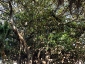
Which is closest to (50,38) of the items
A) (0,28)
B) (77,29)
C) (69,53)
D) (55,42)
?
(55,42)

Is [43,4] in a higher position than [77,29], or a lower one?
higher

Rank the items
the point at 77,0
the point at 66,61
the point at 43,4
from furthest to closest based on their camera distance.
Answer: the point at 66,61
the point at 43,4
the point at 77,0

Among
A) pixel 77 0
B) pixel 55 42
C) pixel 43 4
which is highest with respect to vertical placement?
pixel 43 4

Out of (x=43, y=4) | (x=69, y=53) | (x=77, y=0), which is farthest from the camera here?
(x=69, y=53)

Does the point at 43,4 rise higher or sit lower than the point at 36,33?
higher

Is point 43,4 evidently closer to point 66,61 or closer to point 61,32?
point 61,32

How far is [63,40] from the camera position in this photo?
20.3m

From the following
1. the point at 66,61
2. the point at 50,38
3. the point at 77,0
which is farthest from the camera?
the point at 66,61

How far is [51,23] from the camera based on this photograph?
19.3m

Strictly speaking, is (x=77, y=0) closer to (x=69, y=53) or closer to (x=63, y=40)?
(x=63, y=40)

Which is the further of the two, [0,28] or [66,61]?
[66,61]

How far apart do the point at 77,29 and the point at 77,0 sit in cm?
1127

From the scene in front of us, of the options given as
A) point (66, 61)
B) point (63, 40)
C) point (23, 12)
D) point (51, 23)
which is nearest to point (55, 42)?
point (63, 40)

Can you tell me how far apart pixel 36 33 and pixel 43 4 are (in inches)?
112
